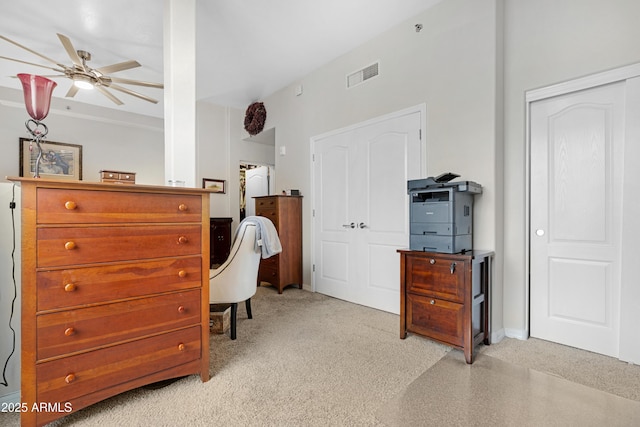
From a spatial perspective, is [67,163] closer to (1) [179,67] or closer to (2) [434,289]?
(1) [179,67]

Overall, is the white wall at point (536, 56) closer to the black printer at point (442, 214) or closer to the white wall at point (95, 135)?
the black printer at point (442, 214)

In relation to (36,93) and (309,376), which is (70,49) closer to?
(36,93)

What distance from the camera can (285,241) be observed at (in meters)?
4.29

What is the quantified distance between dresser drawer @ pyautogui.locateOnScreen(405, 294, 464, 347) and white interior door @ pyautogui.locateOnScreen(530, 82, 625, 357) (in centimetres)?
86

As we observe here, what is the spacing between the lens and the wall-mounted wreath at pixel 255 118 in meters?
5.18

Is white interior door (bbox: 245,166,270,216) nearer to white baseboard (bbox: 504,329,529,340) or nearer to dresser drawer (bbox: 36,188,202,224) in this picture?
dresser drawer (bbox: 36,188,202,224)

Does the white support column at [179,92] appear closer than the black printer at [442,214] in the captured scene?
Yes

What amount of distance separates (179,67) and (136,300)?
1.64 m

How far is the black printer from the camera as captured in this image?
7.78 feet

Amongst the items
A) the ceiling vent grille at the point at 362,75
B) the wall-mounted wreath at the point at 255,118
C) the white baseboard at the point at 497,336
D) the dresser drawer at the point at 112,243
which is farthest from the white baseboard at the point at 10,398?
the wall-mounted wreath at the point at 255,118

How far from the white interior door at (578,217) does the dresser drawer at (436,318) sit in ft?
2.82

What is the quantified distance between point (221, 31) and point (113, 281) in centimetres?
290

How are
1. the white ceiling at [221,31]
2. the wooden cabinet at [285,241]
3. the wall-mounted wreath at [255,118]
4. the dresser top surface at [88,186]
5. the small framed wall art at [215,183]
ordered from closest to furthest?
the dresser top surface at [88,186]
the white ceiling at [221,31]
the wooden cabinet at [285,241]
the wall-mounted wreath at [255,118]
the small framed wall art at [215,183]

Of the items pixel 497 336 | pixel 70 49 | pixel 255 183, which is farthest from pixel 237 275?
pixel 255 183
